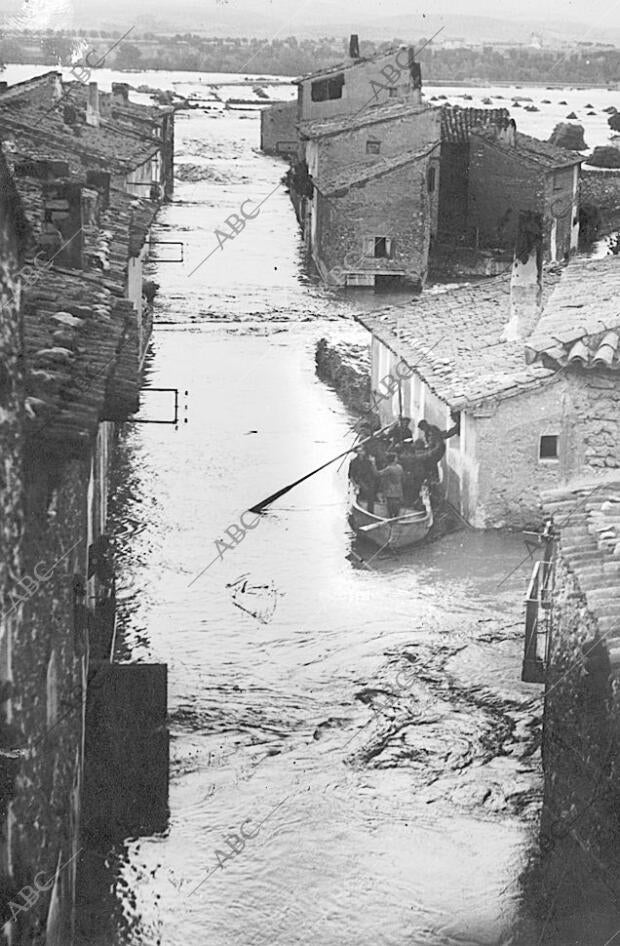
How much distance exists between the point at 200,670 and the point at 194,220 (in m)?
43.4

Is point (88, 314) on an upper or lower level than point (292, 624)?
upper

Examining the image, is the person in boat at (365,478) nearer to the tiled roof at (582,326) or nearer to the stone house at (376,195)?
the tiled roof at (582,326)

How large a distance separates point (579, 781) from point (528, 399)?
1104 cm

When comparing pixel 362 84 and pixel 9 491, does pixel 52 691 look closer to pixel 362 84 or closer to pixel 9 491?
pixel 9 491

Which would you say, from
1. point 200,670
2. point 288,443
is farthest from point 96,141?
point 200,670

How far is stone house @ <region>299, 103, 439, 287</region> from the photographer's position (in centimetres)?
4516

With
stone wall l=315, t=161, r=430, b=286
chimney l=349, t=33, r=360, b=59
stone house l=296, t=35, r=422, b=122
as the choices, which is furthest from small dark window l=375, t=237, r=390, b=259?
chimney l=349, t=33, r=360, b=59

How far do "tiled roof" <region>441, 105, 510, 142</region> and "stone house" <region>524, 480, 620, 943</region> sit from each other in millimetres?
36788

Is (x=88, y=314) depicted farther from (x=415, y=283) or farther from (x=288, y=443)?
(x=415, y=283)

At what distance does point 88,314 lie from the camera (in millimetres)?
13320

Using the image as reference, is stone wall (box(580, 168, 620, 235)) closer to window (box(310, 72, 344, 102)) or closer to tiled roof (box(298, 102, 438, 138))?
window (box(310, 72, 344, 102))

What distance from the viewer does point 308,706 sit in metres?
19.2

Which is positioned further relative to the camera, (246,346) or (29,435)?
(246,346)

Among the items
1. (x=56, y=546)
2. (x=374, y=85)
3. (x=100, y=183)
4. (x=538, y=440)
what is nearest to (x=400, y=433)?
(x=538, y=440)
